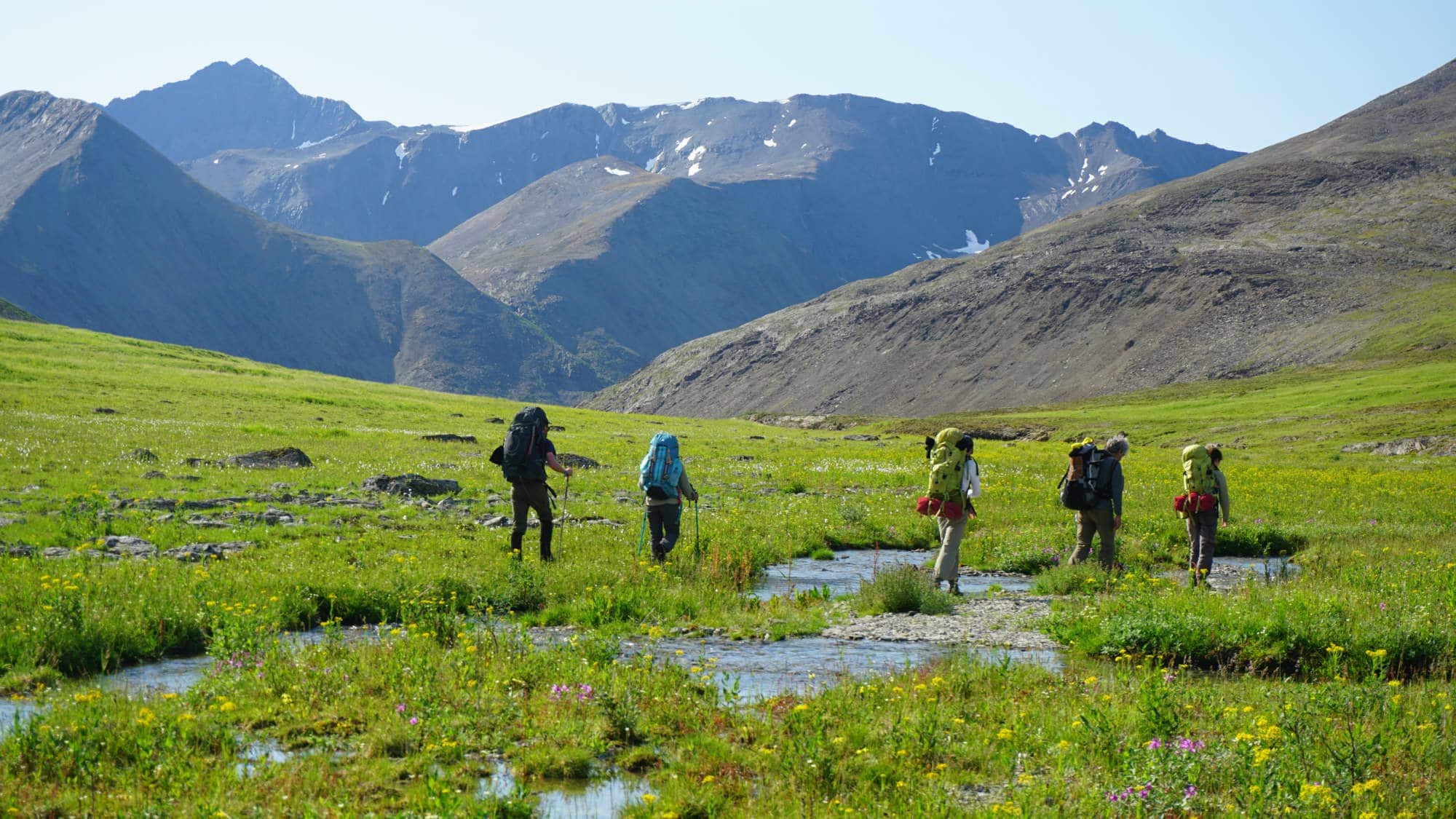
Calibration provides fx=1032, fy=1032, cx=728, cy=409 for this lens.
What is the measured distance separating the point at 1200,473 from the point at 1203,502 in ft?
1.77

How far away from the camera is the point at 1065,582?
1673 centimetres

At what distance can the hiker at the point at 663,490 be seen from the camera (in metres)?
17.1

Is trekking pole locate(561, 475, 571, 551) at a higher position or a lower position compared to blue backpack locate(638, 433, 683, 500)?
lower

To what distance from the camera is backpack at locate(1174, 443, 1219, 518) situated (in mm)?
18125

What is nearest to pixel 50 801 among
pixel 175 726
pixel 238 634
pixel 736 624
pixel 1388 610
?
pixel 175 726

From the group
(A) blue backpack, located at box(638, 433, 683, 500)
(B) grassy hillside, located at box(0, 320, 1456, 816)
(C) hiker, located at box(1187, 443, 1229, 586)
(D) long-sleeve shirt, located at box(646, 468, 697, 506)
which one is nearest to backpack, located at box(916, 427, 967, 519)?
(B) grassy hillside, located at box(0, 320, 1456, 816)

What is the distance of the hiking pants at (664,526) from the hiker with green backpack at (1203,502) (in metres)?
8.95

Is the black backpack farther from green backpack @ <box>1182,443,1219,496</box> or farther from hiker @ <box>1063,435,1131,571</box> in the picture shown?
green backpack @ <box>1182,443,1219,496</box>

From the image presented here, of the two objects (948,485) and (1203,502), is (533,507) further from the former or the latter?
(1203,502)

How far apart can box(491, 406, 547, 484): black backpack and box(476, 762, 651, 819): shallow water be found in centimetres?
876

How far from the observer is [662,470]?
56.0ft

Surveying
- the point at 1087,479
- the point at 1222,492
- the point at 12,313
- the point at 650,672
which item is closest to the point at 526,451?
the point at 650,672

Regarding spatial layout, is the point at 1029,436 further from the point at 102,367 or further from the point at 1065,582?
the point at 1065,582

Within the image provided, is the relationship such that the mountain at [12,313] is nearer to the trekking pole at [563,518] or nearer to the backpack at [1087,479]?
the trekking pole at [563,518]
